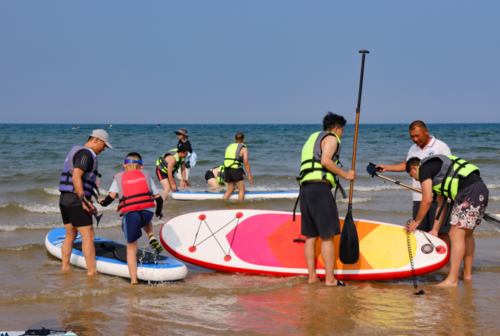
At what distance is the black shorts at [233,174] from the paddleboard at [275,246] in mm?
4258

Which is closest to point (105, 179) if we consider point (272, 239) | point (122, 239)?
point (122, 239)

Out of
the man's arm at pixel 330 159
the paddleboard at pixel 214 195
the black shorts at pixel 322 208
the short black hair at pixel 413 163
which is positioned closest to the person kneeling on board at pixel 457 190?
the short black hair at pixel 413 163

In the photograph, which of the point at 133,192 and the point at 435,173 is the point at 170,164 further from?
the point at 435,173

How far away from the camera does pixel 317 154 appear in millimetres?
4512

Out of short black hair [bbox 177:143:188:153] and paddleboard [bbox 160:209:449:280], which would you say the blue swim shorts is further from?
short black hair [bbox 177:143:188:153]

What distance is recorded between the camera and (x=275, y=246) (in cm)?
545

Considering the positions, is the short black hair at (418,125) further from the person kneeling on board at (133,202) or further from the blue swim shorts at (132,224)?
the blue swim shorts at (132,224)

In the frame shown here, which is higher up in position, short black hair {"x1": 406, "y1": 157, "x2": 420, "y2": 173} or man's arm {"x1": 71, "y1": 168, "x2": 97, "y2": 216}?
short black hair {"x1": 406, "y1": 157, "x2": 420, "y2": 173}

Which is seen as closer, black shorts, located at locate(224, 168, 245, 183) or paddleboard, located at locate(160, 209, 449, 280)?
paddleboard, located at locate(160, 209, 449, 280)

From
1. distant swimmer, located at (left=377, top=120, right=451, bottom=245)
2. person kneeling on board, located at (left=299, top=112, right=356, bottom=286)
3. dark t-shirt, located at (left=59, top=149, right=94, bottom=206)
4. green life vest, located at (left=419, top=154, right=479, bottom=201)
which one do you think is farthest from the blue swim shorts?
green life vest, located at (left=419, top=154, right=479, bottom=201)
